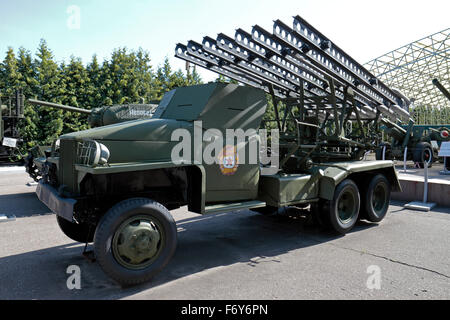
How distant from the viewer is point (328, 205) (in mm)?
5738

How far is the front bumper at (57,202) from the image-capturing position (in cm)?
368

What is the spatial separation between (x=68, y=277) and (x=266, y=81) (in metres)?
4.30

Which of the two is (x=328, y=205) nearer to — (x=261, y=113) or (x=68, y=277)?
(x=261, y=113)

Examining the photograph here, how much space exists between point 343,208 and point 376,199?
111 cm

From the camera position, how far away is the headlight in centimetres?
355

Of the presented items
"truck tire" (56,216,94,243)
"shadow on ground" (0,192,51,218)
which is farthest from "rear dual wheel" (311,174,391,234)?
"shadow on ground" (0,192,51,218)

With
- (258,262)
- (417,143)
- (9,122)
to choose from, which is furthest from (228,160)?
(9,122)

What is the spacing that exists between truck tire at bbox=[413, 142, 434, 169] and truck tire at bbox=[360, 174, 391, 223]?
10.4m

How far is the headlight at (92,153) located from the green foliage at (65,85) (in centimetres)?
1656

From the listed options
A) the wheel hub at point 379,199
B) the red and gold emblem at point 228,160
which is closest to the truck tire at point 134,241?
the red and gold emblem at point 228,160

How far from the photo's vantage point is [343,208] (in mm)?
6234

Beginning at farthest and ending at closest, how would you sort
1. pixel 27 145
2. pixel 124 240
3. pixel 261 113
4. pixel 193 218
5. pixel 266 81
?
1. pixel 27 145
2. pixel 193 218
3. pixel 266 81
4. pixel 261 113
5. pixel 124 240
